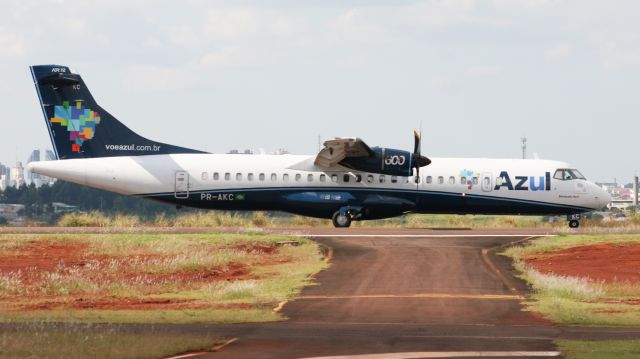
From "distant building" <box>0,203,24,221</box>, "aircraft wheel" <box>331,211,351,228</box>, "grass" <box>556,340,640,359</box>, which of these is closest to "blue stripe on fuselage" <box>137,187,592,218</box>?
"aircraft wheel" <box>331,211,351,228</box>

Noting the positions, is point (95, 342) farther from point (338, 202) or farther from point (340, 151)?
point (338, 202)

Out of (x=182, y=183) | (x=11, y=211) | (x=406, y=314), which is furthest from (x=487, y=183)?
(x=11, y=211)

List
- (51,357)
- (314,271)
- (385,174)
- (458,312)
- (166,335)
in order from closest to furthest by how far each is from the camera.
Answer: (51,357) → (166,335) → (458,312) → (314,271) → (385,174)

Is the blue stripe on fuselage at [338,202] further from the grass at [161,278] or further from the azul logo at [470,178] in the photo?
the grass at [161,278]

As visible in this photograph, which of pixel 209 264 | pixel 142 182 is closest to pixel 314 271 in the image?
pixel 209 264

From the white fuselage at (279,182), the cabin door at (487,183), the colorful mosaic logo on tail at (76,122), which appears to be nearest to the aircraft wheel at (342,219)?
the white fuselage at (279,182)

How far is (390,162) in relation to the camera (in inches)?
1679

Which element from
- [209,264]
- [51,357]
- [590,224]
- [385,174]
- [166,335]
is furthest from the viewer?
[590,224]

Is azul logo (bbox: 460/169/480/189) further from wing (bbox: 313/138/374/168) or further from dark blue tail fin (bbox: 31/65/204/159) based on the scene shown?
dark blue tail fin (bbox: 31/65/204/159)

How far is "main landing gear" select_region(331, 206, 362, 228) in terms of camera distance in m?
44.1

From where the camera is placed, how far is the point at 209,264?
31594mm

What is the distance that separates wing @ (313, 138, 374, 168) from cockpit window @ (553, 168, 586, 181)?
29.2 ft

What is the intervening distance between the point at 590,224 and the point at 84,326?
37141mm

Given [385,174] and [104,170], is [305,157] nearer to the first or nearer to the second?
[385,174]
